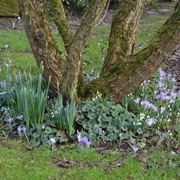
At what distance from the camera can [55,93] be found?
4668mm

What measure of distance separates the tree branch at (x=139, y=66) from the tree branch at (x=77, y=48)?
338 mm

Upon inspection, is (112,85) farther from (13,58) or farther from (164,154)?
(13,58)

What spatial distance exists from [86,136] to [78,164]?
A: 39cm

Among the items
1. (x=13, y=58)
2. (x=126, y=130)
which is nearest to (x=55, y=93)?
(x=126, y=130)

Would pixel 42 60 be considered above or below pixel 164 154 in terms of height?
above

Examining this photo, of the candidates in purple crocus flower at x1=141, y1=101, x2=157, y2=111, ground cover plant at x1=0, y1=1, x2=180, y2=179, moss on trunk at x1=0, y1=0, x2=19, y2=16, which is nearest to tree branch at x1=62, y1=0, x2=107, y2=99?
ground cover plant at x1=0, y1=1, x2=180, y2=179

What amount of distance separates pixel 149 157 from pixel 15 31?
613 cm

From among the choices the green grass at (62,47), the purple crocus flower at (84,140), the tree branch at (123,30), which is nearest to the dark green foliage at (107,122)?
the purple crocus flower at (84,140)

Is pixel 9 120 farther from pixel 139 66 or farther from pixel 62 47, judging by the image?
pixel 62 47

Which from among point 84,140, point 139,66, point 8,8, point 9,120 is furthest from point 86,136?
point 8,8

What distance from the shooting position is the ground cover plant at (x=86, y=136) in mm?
3615

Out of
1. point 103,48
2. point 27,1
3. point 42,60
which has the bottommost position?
point 103,48

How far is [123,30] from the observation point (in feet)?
17.1

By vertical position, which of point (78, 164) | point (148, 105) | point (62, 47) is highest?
point (148, 105)
